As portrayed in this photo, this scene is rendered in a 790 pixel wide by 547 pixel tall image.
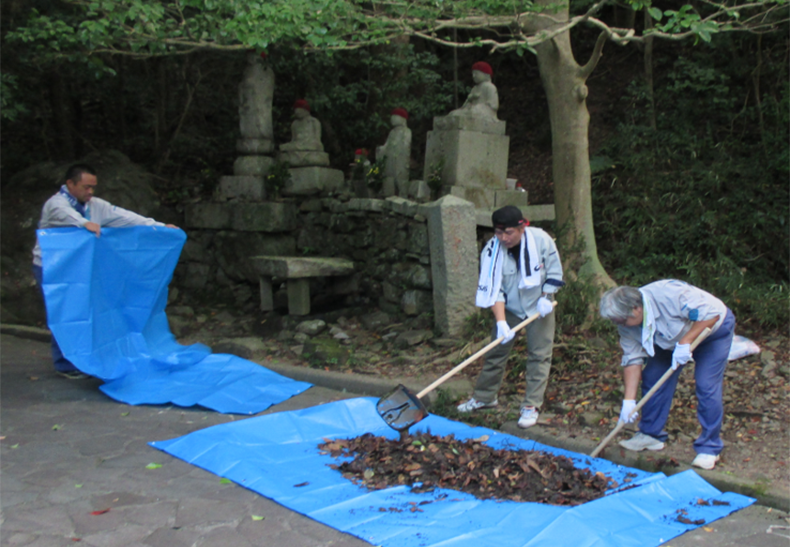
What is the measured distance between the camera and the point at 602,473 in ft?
12.3

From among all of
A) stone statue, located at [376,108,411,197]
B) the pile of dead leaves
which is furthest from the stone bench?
the pile of dead leaves

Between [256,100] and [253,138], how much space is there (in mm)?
505

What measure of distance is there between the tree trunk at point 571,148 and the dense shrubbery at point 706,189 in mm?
1199

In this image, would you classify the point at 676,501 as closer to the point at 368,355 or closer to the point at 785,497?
the point at 785,497

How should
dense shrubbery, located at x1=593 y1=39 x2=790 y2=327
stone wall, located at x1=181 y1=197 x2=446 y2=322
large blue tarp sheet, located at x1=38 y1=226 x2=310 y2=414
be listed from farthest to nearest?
dense shrubbery, located at x1=593 y1=39 x2=790 y2=327 < stone wall, located at x1=181 y1=197 x2=446 y2=322 < large blue tarp sheet, located at x1=38 y1=226 x2=310 y2=414

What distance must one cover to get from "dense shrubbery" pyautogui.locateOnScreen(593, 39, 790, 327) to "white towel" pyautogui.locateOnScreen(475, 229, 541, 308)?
2810 mm

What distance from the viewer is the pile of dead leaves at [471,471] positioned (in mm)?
3545

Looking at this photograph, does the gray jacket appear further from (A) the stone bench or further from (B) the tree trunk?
(A) the stone bench

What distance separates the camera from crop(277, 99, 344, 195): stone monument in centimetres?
882

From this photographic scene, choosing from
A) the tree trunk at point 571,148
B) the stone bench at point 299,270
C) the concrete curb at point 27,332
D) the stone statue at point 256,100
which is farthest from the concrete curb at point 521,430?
the stone statue at point 256,100

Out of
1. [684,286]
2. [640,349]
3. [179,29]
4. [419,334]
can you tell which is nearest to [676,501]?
[640,349]

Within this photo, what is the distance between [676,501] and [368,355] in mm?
3571

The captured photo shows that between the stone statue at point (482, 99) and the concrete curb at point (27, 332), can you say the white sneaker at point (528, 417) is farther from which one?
the concrete curb at point (27, 332)

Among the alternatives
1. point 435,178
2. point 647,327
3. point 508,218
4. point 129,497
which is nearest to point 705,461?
point 647,327
